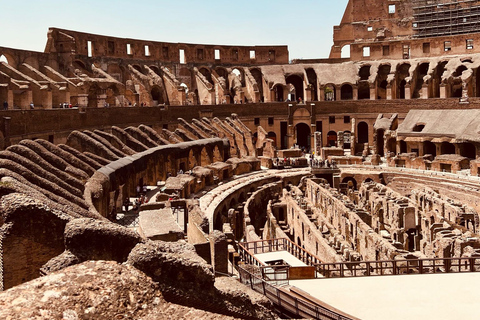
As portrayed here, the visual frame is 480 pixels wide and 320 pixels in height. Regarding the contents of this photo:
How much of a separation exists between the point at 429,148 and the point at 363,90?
14190mm

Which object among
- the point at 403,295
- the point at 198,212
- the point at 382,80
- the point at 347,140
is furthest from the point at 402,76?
the point at 403,295

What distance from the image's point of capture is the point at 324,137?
5025cm

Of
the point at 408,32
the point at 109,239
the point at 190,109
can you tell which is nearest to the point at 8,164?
the point at 109,239

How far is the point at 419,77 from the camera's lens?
165 feet

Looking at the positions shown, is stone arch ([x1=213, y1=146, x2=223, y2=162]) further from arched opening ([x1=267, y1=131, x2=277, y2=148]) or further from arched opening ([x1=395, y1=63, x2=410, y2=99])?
arched opening ([x1=395, y1=63, x2=410, y2=99])

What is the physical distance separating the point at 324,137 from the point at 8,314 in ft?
151

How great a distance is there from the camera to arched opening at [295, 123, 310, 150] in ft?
172

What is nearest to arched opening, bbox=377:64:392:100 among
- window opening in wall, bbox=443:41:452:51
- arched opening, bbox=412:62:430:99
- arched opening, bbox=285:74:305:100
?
arched opening, bbox=412:62:430:99

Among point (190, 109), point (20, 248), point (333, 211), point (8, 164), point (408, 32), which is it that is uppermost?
point (408, 32)

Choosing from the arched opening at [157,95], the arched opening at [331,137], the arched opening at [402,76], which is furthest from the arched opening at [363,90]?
the arched opening at [157,95]

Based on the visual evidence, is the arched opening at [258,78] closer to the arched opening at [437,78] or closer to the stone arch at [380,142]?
the stone arch at [380,142]

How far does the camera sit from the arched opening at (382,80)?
51.8 m

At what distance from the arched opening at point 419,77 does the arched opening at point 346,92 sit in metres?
7.29

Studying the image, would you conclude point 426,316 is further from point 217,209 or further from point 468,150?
point 468,150
